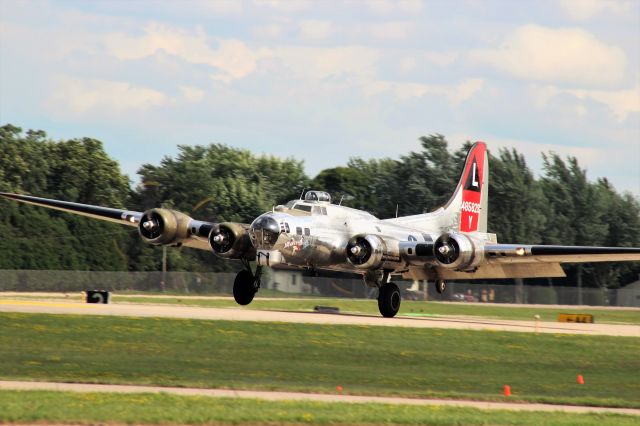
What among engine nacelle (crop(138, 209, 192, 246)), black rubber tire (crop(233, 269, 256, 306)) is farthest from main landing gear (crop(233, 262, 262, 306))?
engine nacelle (crop(138, 209, 192, 246))

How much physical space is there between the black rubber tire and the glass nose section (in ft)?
9.46

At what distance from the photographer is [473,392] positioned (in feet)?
89.9

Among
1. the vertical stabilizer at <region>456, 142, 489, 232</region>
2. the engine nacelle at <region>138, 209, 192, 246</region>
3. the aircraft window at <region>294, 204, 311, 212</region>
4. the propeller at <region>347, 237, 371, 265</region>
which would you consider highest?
the vertical stabilizer at <region>456, 142, 489, 232</region>

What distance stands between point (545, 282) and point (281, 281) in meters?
29.3

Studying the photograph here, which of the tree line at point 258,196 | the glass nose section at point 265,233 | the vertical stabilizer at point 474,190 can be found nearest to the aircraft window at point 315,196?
the glass nose section at point 265,233

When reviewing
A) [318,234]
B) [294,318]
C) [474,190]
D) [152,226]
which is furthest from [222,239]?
[474,190]

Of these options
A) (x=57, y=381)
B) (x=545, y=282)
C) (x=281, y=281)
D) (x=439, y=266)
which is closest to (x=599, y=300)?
(x=545, y=282)

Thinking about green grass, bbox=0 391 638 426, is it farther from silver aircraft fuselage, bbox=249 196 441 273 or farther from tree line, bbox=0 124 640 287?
tree line, bbox=0 124 640 287

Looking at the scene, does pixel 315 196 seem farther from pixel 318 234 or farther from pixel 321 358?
pixel 321 358

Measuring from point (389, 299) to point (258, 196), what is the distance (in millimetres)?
68279

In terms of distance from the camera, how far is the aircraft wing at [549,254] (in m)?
41.4

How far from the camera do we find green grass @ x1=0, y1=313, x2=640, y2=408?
27406 mm

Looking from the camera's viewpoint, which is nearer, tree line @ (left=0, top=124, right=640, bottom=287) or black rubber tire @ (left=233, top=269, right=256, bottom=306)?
black rubber tire @ (left=233, top=269, right=256, bottom=306)

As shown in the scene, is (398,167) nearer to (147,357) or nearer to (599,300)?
(599,300)
